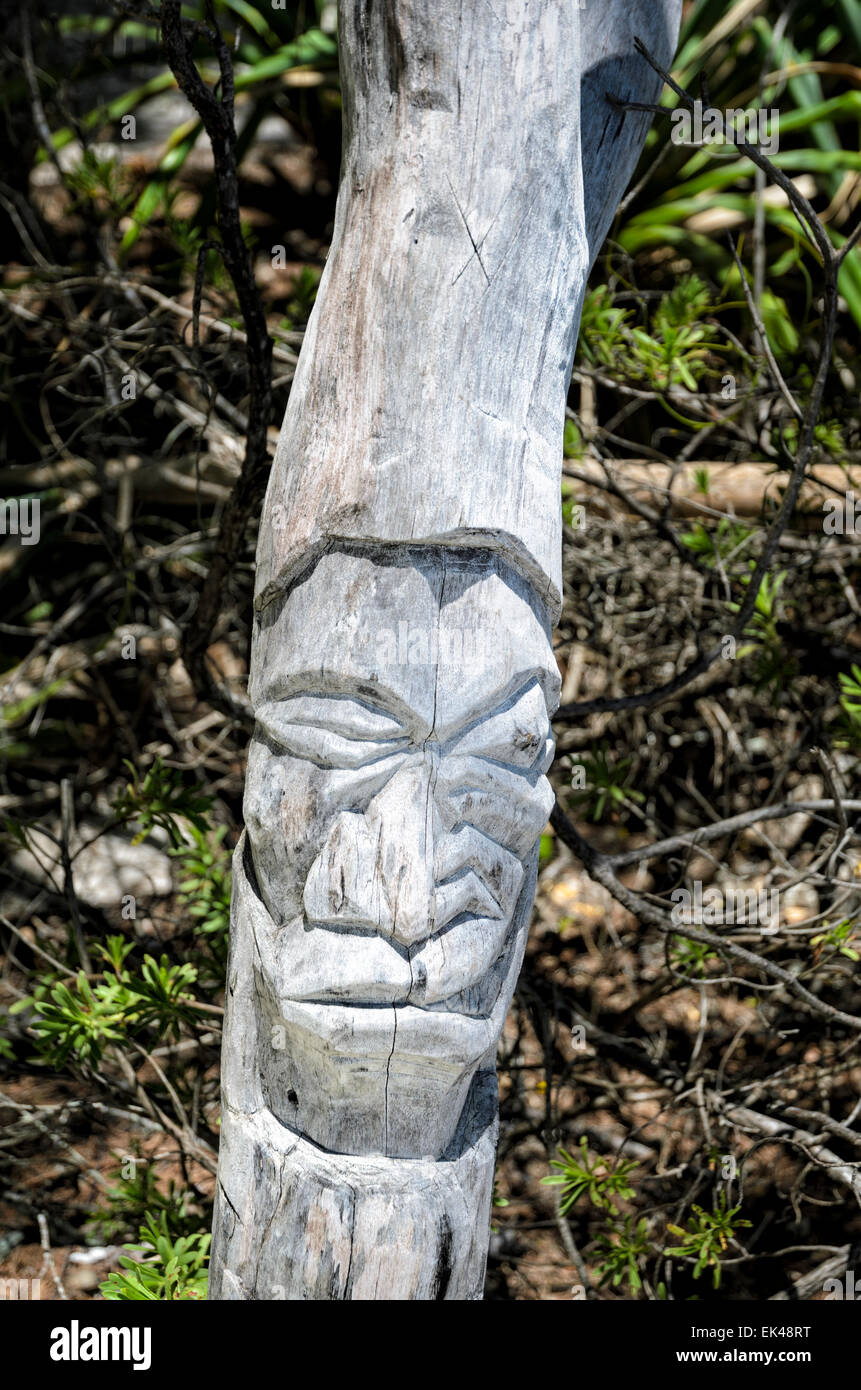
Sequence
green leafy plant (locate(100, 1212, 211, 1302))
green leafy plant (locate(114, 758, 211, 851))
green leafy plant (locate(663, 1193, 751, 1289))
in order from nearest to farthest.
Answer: green leafy plant (locate(100, 1212, 211, 1302)) → green leafy plant (locate(663, 1193, 751, 1289)) → green leafy plant (locate(114, 758, 211, 851))

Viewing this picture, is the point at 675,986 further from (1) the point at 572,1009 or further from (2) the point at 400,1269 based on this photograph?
(2) the point at 400,1269

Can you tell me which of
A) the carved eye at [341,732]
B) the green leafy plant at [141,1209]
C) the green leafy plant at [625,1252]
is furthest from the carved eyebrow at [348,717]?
the green leafy plant at [625,1252]

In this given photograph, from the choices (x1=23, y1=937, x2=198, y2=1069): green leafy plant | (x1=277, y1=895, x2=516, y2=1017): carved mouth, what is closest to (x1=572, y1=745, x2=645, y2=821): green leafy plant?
(x1=23, y1=937, x2=198, y2=1069): green leafy plant

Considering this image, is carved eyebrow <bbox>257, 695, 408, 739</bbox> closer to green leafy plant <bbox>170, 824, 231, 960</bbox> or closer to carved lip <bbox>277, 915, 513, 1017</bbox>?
carved lip <bbox>277, 915, 513, 1017</bbox>

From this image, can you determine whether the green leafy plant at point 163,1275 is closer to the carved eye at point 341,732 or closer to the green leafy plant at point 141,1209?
the green leafy plant at point 141,1209

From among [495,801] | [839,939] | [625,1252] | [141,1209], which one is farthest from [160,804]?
[839,939]

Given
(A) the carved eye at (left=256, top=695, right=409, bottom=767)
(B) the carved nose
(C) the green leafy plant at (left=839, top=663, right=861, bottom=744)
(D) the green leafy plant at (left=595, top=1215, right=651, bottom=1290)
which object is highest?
(C) the green leafy plant at (left=839, top=663, right=861, bottom=744)

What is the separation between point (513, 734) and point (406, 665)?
0.51 ft

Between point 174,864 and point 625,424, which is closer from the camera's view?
point 174,864

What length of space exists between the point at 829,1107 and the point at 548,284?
6.42 feet

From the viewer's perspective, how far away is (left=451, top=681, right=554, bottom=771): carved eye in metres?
1.32

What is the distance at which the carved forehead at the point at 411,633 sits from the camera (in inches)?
50.6
